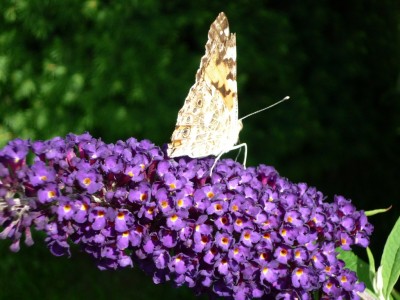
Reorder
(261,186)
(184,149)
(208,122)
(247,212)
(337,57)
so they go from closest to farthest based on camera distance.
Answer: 1. (247,212)
2. (261,186)
3. (184,149)
4. (208,122)
5. (337,57)

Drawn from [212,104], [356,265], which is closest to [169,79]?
[212,104]

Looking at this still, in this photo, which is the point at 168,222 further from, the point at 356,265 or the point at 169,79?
the point at 169,79

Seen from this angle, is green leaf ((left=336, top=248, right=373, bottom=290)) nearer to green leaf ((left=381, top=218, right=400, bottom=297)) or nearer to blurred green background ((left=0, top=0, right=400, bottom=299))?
green leaf ((left=381, top=218, right=400, bottom=297))

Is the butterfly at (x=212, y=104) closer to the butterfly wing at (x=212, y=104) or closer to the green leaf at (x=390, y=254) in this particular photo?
the butterfly wing at (x=212, y=104)

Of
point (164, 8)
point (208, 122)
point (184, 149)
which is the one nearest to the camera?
point (184, 149)

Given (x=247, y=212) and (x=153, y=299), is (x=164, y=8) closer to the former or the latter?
(x=153, y=299)

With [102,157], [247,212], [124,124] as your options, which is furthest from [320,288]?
[124,124]

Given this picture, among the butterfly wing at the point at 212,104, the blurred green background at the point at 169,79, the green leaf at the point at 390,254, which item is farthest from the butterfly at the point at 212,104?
the blurred green background at the point at 169,79

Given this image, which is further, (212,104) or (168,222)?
(212,104)

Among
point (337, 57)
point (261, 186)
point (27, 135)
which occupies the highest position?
point (337, 57)
